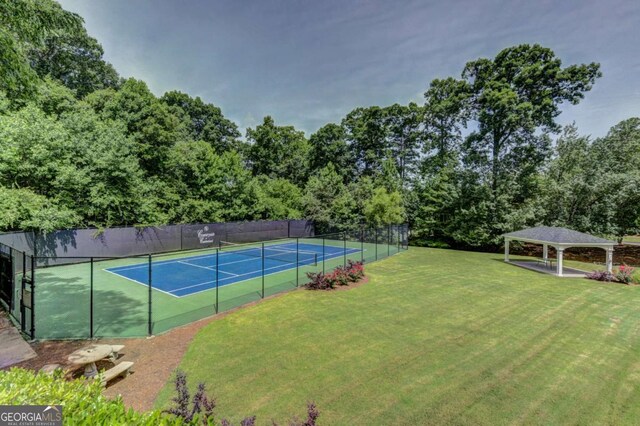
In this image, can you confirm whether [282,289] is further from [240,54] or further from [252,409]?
[240,54]

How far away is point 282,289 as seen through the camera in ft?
41.2

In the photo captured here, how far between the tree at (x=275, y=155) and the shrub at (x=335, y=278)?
29.4 m

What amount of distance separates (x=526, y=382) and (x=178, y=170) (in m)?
26.9

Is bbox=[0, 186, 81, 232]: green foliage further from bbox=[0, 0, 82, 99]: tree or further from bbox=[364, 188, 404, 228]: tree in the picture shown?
bbox=[364, 188, 404, 228]: tree

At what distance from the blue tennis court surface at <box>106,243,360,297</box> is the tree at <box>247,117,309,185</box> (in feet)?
70.2

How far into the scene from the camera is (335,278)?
Result: 12953 mm

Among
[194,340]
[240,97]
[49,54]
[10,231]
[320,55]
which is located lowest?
[194,340]

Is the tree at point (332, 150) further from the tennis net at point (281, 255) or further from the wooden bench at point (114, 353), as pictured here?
the wooden bench at point (114, 353)

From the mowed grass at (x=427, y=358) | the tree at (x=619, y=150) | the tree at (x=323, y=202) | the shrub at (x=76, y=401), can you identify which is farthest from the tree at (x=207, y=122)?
the shrub at (x=76, y=401)

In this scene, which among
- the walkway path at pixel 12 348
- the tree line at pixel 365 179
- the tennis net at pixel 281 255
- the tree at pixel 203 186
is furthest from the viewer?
the tree at pixel 203 186

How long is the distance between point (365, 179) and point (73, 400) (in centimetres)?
2951

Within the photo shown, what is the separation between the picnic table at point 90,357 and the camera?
5590 mm

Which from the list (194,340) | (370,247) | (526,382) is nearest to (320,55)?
(370,247)

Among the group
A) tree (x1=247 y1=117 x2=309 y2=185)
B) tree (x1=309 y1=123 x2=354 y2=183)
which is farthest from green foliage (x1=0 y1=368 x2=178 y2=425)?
tree (x1=247 y1=117 x2=309 y2=185)
